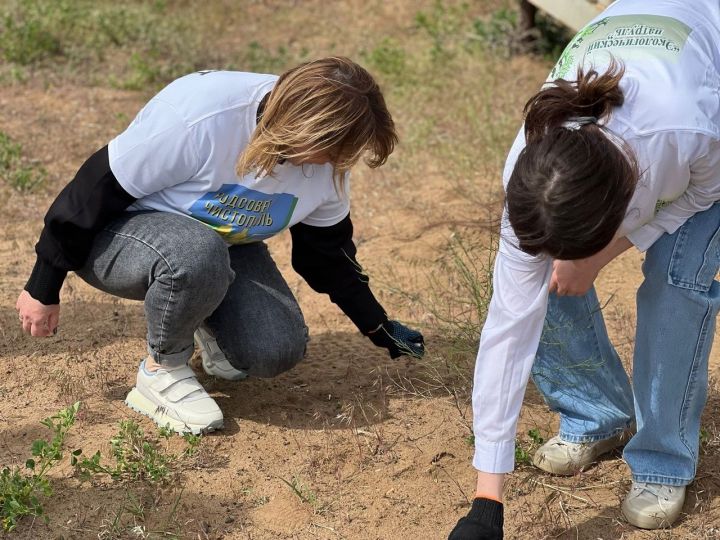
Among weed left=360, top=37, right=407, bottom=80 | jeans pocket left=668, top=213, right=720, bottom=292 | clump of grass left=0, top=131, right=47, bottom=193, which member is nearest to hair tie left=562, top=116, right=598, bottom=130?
jeans pocket left=668, top=213, right=720, bottom=292

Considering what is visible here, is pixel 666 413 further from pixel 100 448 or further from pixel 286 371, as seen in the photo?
pixel 100 448

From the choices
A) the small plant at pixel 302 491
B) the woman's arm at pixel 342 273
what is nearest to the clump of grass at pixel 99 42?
the woman's arm at pixel 342 273

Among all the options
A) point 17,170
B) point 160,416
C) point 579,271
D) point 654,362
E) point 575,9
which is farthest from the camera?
point 575,9

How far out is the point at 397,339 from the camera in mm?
3146

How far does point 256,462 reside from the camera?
2877mm

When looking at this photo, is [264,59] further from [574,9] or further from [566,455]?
[566,455]

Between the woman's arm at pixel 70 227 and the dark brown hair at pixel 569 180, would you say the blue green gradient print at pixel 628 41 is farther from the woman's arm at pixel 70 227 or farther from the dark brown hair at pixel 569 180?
the woman's arm at pixel 70 227

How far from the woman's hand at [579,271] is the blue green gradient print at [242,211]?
2.89 ft

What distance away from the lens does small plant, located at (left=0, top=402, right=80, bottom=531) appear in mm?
2535

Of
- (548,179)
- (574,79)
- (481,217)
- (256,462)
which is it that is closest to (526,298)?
(548,179)

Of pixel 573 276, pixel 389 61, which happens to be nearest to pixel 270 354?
pixel 573 276

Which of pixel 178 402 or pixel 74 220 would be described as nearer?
pixel 74 220

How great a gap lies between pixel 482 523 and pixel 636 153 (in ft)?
2.62

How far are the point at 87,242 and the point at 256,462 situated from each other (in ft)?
2.48
